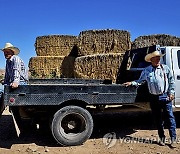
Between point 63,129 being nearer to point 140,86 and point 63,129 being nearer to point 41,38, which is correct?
point 140,86

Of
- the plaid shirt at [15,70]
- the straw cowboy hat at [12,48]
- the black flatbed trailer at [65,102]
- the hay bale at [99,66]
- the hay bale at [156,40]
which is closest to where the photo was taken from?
the black flatbed trailer at [65,102]

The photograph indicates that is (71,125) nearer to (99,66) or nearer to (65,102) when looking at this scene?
(65,102)

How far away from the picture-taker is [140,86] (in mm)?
5789

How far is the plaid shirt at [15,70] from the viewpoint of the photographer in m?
5.62

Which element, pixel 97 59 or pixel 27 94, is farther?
pixel 97 59

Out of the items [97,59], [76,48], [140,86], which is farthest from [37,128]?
[76,48]

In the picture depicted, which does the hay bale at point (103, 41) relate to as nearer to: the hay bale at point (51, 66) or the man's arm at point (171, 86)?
the hay bale at point (51, 66)

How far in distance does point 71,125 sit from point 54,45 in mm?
12223

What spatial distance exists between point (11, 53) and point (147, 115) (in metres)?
3.99

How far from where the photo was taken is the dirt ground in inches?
207

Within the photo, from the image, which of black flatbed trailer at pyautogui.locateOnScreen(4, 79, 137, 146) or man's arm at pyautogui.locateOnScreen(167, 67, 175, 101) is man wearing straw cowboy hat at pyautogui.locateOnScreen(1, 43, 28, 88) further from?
man's arm at pyautogui.locateOnScreen(167, 67, 175, 101)

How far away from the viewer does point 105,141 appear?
5797mm

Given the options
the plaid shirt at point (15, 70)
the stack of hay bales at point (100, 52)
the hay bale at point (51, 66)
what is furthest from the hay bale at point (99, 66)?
the plaid shirt at point (15, 70)

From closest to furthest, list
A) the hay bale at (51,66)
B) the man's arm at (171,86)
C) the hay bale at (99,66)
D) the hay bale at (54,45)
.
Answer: the man's arm at (171,86), the hay bale at (99,66), the hay bale at (51,66), the hay bale at (54,45)
